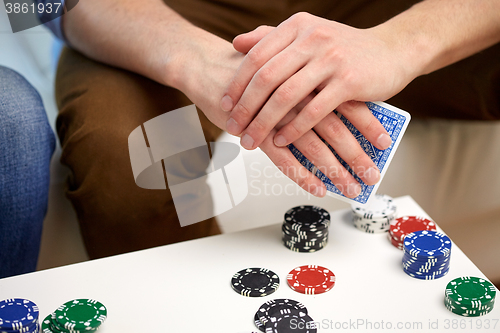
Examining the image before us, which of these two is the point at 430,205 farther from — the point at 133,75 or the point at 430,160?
the point at 133,75

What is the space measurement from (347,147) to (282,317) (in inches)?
16.0

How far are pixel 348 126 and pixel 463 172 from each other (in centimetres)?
76

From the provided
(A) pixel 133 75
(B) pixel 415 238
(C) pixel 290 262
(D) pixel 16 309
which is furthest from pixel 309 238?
(A) pixel 133 75

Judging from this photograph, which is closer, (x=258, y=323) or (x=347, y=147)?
(x=258, y=323)

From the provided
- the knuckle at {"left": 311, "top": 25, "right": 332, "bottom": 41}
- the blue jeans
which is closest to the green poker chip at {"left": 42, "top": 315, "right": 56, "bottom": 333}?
the blue jeans

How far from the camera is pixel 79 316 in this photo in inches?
33.3

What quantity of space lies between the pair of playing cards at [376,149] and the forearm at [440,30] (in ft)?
0.51

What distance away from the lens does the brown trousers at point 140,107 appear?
1344 millimetres

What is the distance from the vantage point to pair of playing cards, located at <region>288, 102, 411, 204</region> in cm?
104

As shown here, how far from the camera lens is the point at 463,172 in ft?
5.44

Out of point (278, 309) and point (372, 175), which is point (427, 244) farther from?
point (278, 309)

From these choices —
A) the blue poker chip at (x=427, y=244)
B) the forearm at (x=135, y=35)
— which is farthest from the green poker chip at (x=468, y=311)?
the forearm at (x=135, y=35)

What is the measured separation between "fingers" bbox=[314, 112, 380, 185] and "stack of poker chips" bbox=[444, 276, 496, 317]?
0.27 m

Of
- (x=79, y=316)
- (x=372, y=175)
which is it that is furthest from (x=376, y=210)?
(x=79, y=316)
